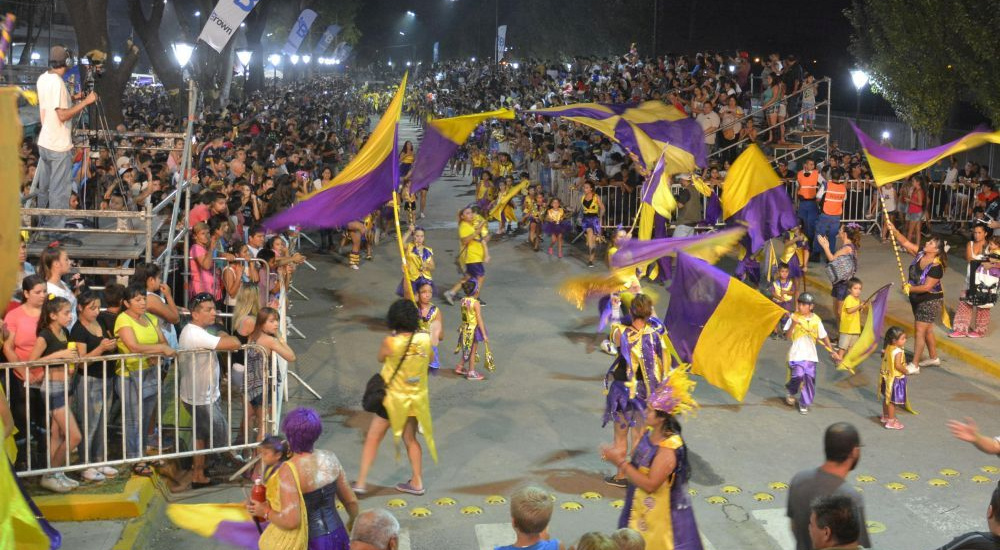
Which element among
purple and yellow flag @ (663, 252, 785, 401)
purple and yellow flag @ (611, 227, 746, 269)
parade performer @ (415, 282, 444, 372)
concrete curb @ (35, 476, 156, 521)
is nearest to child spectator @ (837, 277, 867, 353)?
purple and yellow flag @ (611, 227, 746, 269)

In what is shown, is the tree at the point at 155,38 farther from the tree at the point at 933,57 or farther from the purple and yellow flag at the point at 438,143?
the purple and yellow flag at the point at 438,143

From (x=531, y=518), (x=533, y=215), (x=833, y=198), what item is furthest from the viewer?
(x=533, y=215)

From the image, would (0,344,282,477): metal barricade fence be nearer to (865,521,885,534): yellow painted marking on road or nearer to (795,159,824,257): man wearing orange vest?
(865,521,885,534): yellow painted marking on road

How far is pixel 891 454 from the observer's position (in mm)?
9922

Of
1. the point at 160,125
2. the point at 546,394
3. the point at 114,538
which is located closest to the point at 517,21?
the point at 160,125

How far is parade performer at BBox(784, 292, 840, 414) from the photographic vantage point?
36.7ft

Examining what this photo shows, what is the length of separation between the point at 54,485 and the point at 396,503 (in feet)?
8.38

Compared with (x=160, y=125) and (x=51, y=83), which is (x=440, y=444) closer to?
Result: (x=51, y=83)

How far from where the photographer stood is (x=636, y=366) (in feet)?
30.2

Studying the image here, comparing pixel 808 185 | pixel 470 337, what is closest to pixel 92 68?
pixel 470 337

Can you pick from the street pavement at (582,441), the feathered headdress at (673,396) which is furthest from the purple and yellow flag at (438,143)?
the feathered headdress at (673,396)

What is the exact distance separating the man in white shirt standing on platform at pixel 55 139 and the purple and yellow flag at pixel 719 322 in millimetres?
5944

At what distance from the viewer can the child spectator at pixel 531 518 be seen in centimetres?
516

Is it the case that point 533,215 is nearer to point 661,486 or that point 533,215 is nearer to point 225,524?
point 661,486
